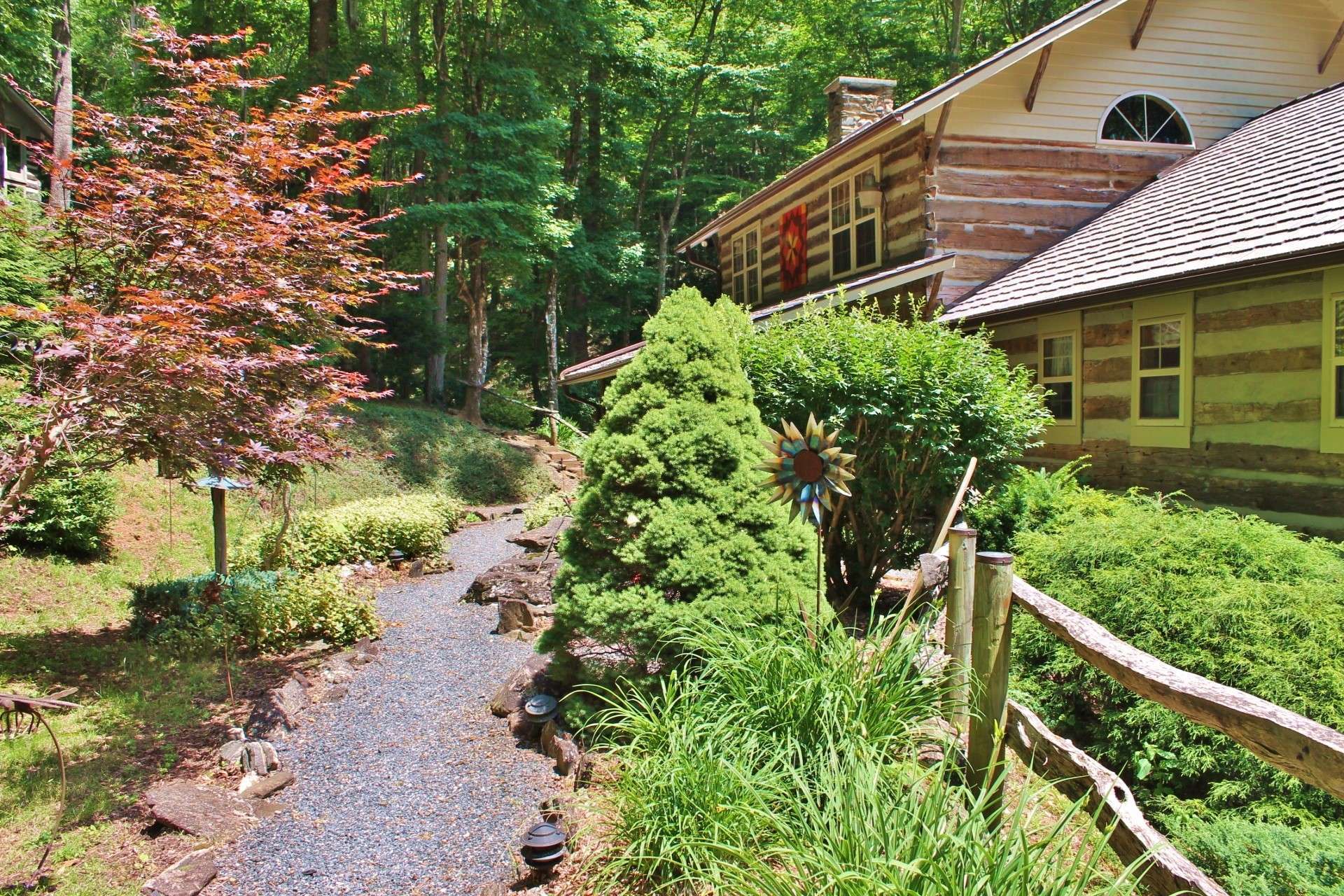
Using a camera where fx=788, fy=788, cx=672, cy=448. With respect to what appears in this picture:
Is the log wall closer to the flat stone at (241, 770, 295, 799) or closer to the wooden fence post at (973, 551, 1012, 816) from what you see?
the wooden fence post at (973, 551, 1012, 816)

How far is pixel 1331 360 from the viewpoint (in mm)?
7590

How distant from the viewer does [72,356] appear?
202 inches

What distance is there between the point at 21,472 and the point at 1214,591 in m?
7.12

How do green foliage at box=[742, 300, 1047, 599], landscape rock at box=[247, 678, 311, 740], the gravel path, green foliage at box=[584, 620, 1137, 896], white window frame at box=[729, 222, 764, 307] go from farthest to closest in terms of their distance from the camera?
1. white window frame at box=[729, 222, 764, 307]
2. green foliage at box=[742, 300, 1047, 599]
3. landscape rock at box=[247, 678, 311, 740]
4. the gravel path
5. green foliage at box=[584, 620, 1137, 896]

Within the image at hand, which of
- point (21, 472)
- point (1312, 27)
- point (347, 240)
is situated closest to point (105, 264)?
point (347, 240)

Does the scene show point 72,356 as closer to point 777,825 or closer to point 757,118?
point 777,825

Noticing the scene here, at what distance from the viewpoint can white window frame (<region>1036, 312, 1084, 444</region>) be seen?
35.6 feet

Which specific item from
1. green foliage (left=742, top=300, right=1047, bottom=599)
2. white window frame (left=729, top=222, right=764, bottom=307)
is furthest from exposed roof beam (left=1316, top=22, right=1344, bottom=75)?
green foliage (left=742, top=300, right=1047, bottom=599)

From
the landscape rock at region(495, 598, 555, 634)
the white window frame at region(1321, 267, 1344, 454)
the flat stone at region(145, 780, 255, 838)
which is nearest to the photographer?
the flat stone at region(145, 780, 255, 838)

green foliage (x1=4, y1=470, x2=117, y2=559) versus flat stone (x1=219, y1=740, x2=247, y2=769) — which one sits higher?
green foliage (x1=4, y1=470, x2=117, y2=559)

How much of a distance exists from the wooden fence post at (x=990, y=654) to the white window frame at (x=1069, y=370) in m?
8.14

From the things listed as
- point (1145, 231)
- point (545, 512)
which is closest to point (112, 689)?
point (545, 512)

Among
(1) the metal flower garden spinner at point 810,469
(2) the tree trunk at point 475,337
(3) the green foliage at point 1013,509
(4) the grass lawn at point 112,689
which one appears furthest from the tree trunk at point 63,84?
(3) the green foliage at point 1013,509

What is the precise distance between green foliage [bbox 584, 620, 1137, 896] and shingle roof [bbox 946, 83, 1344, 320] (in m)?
6.62
